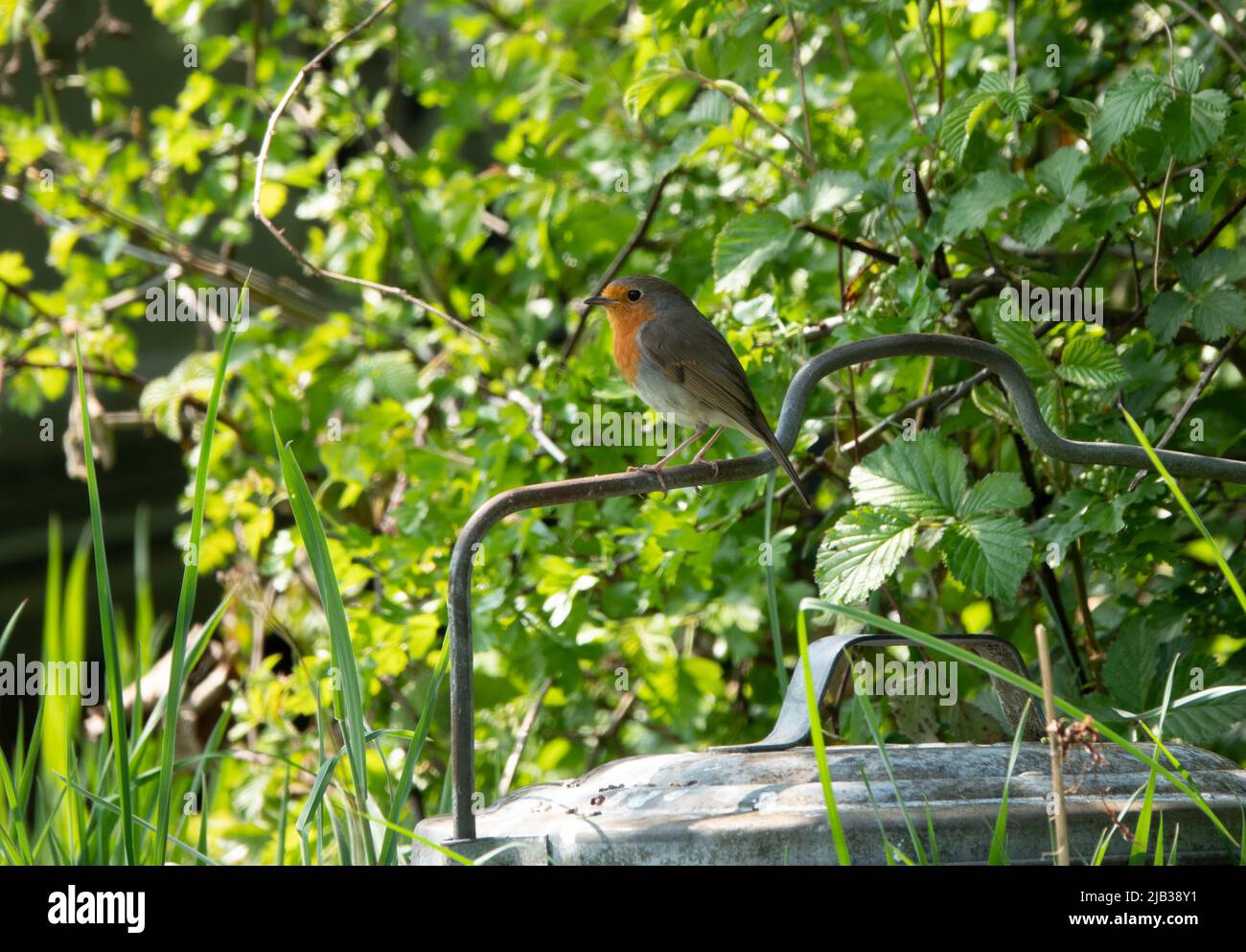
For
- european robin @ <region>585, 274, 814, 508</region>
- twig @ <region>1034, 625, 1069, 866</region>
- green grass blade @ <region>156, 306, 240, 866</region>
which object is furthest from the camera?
european robin @ <region>585, 274, 814, 508</region>

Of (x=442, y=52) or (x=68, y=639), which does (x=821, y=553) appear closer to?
(x=68, y=639)

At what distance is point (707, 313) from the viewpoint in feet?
9.16

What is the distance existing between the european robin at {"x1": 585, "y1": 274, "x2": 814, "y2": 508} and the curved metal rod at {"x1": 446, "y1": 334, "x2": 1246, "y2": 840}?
0.75 meters

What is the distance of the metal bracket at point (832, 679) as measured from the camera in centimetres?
121

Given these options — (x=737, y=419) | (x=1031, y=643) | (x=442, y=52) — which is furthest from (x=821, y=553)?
(x=442, y=52)

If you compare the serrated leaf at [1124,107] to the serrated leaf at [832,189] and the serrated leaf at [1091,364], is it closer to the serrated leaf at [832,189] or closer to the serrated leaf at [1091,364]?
the serrated leaf at [1091,364]

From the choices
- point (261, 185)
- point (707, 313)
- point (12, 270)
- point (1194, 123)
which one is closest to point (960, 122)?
point (1194, 123)

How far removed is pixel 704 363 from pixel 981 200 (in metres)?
0.58

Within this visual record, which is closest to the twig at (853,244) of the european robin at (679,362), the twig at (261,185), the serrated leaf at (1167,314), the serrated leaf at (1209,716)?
the european robin at (679,362)

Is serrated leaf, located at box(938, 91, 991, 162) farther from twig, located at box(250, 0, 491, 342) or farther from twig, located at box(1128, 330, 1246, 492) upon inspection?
twig, located at box(250, 0, 491, 342)

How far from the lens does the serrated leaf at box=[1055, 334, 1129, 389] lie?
202 cm

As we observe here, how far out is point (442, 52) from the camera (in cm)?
515

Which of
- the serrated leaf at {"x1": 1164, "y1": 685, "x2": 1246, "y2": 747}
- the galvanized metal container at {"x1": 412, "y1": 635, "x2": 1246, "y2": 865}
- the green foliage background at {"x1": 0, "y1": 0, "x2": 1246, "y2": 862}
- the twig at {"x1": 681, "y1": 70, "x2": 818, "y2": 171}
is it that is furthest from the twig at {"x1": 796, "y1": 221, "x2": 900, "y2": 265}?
the galvanized metal container at {"x1": 412, "y1": 635, "x2": 1246, "y2": 865}

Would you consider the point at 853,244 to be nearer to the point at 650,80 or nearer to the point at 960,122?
the point at 960,122
